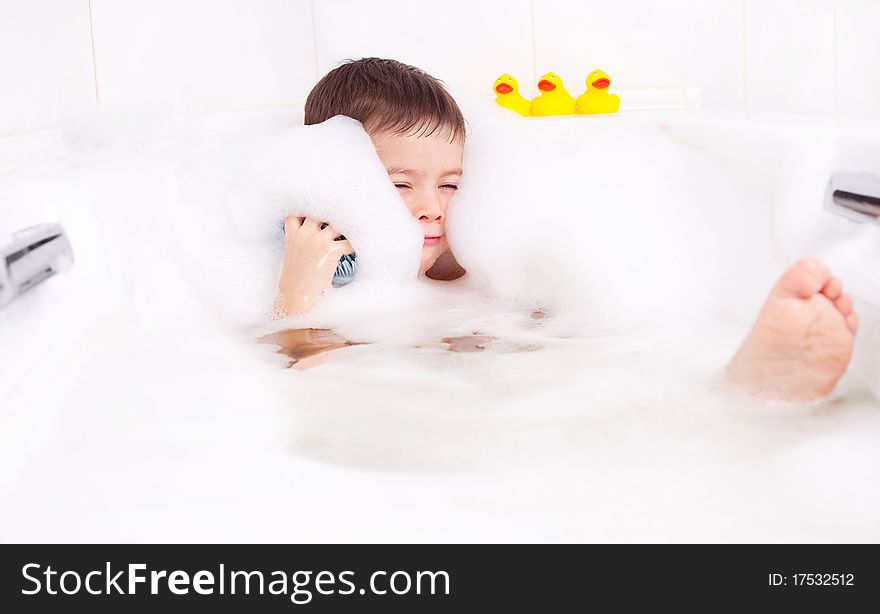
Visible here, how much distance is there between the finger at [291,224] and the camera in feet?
4.41

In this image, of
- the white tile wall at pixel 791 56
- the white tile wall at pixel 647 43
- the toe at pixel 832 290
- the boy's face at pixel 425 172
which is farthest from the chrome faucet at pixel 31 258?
the white tile wall at pixel 791 56

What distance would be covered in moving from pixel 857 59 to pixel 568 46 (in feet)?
2.11

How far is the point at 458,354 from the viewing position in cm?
105

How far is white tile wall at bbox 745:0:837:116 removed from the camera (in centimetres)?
203

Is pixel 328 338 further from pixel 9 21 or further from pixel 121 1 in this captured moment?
pixel 121 1

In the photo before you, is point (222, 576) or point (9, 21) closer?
point (222, 576)

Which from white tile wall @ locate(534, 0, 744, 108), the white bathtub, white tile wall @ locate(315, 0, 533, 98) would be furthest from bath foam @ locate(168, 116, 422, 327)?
white tile wall @ locate(534, 0, 744, 108)

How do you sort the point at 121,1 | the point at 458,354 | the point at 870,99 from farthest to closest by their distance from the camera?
the point at 870,99
the point at 121,1
the point at 458,354

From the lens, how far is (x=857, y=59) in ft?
6.65

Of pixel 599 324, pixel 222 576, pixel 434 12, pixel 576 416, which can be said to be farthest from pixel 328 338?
pixel 434 12

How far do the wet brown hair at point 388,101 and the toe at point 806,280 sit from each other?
2.48ft

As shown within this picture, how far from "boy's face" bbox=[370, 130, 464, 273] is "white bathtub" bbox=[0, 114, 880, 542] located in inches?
11.0

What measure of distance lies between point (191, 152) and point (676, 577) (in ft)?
3.68

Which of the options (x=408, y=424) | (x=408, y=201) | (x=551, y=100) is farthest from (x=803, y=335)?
(x=551, y=100)
